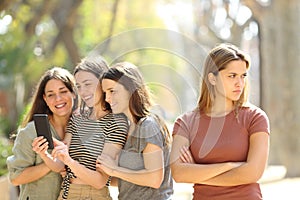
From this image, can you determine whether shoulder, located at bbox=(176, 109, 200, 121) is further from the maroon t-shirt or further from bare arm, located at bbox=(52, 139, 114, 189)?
bare arm, located at bbox=(52, 139, 114, 189)

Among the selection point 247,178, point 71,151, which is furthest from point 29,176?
point 247,178

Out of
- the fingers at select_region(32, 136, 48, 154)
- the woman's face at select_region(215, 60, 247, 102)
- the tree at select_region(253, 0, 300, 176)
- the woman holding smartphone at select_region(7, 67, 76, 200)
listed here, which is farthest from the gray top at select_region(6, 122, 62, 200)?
the tree at select_region(253, 0, 300, 176)

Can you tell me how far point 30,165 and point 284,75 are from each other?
36.6 ft

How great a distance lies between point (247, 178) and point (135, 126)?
0.66m

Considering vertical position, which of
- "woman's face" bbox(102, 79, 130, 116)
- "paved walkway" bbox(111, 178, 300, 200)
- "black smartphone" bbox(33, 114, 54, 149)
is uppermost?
"woman's face" bbox(102, 79, 130, 116)

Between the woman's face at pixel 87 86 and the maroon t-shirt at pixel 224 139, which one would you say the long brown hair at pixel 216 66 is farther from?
the woman's face at pixel 87 86

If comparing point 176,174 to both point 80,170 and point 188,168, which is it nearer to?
point 188,168

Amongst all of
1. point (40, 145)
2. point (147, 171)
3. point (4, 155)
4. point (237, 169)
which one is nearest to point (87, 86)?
point (40, 145)

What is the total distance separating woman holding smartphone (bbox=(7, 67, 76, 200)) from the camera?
385cm

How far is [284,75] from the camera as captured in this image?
1433cm

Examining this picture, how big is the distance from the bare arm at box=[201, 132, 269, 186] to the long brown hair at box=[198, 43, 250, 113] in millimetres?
228

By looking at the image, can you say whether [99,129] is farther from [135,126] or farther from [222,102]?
[222,102]

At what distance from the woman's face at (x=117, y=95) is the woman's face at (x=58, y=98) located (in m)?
0.47

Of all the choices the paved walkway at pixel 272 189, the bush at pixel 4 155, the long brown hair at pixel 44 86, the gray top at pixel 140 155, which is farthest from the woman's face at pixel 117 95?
the bush at pixel 4 155
